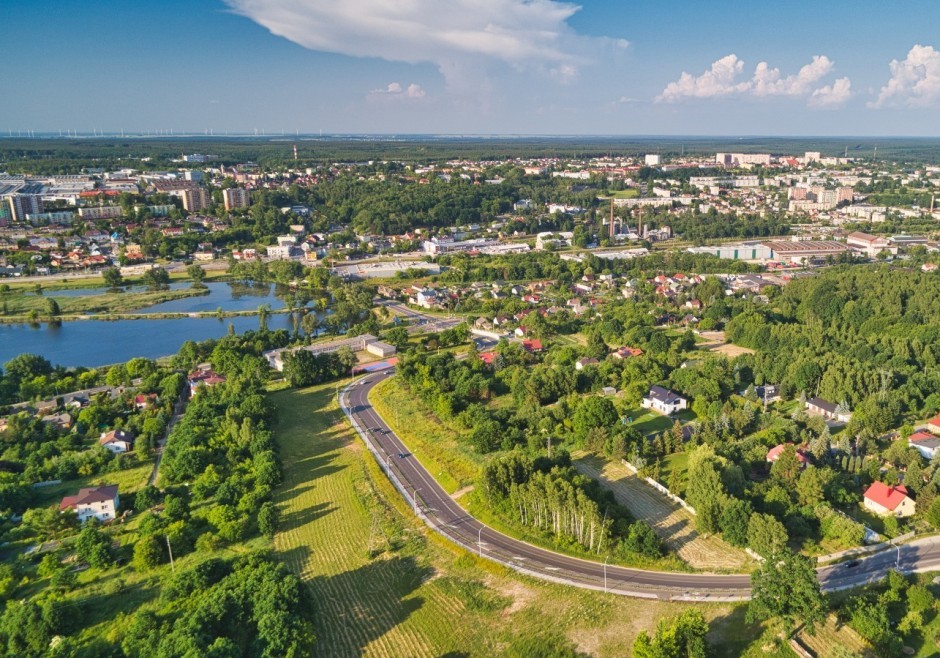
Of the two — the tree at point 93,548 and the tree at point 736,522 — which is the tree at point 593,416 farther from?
the tree at point 93,548

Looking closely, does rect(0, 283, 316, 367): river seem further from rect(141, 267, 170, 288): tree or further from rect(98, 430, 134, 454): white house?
rect(98, 430, 134, 454): white house

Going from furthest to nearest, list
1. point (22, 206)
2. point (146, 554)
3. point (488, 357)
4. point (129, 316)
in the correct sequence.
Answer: point (22, 206) < point (129, 316) < point (488, 357) < point (146, 554)

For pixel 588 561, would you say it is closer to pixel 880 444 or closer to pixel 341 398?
pixel 880 444

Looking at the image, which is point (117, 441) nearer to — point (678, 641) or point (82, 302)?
point (678, 641)

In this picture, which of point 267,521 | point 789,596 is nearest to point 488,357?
point 267,521

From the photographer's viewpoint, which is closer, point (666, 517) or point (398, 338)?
point (666, 517)

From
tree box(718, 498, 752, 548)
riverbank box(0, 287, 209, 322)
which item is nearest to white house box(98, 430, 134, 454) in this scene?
tree box(718, 498, 752, 548)

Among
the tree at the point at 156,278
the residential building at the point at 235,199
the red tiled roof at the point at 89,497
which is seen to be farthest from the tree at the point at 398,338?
the residential building at the point at 235,199
